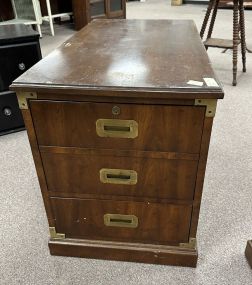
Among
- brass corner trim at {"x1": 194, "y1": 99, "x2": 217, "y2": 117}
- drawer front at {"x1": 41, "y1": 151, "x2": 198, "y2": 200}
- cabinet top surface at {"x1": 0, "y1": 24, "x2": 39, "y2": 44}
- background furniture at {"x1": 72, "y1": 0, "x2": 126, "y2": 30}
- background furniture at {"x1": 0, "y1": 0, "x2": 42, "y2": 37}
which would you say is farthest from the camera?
background furniture at {"x1": 72, "y1": 0, "x2": 126, "y2": 30}

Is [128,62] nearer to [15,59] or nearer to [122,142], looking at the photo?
[122,142]

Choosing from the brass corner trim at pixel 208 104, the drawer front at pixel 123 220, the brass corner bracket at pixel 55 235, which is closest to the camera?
the brass corner trim at pixel 208 104

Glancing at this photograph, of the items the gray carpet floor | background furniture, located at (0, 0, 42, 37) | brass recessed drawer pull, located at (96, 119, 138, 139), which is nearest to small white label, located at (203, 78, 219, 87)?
brass recessed drawer pull, located at (96, 119, 138, 139)

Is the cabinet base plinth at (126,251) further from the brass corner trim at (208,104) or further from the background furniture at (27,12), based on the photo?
the background furniture at (27,12)

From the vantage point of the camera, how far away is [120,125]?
82cm

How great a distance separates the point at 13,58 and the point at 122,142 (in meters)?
1.18

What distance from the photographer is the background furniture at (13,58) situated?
1.68 metres

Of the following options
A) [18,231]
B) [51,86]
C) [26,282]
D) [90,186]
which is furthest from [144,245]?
[51,86]

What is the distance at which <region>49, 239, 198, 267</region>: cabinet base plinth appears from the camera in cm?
108

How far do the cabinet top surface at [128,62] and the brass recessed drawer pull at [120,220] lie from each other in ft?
1.61

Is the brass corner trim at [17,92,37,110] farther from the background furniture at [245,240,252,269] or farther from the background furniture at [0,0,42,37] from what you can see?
the background furniture at [0,0,42,37]

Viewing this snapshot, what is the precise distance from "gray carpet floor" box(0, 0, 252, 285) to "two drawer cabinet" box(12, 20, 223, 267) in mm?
55

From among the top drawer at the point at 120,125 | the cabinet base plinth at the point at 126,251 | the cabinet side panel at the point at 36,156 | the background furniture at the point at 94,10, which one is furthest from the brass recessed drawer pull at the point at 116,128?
the background furniture at the point at 94,10

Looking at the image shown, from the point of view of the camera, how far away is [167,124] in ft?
2.65
